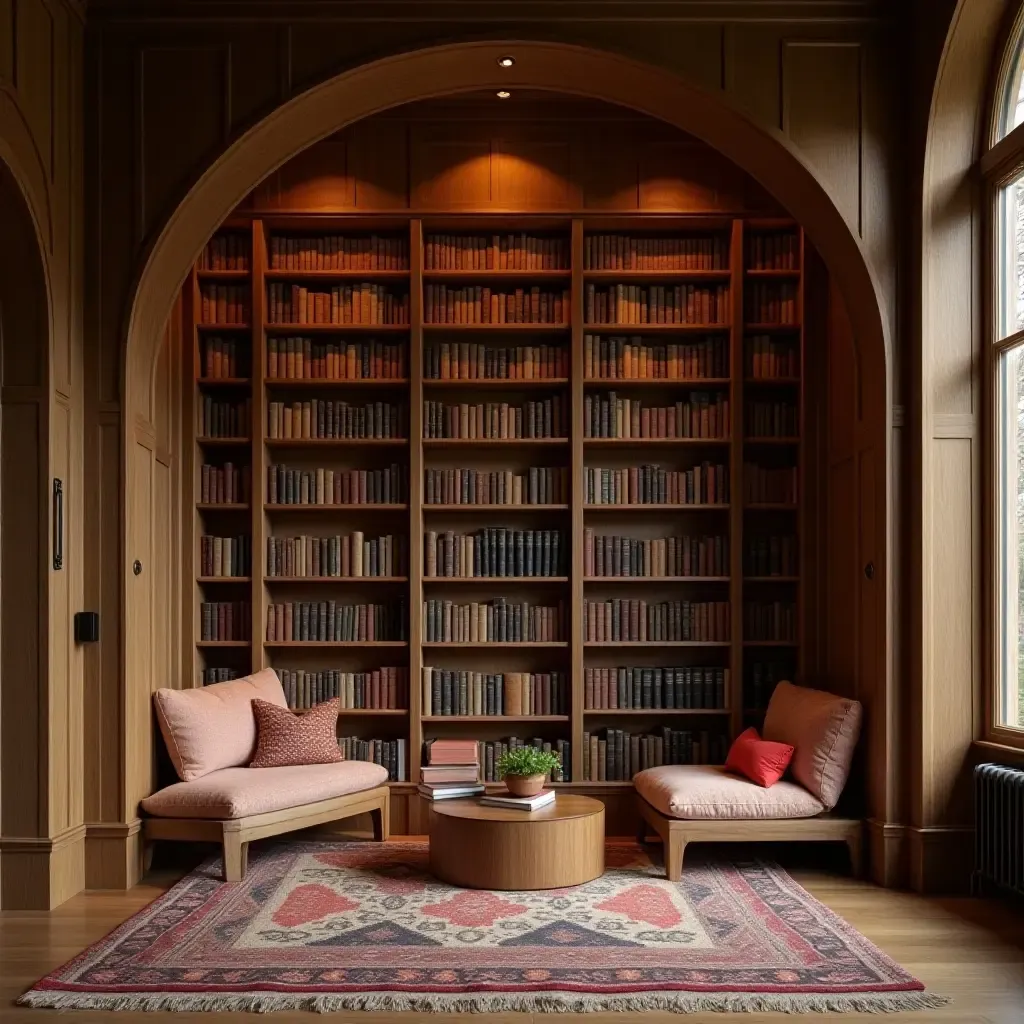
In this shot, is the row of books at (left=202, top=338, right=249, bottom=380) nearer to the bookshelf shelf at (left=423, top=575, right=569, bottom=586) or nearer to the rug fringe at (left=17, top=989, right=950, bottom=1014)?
the bookshelf shelf at (left=423, top=575, right=569, bottom=586)

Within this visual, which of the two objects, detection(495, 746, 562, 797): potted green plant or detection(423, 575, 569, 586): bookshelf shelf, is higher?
detection(423, 575, 569, 586): bookshelf shelf

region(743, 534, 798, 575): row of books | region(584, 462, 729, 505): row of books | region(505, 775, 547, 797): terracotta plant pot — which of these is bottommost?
region(505, 775, 547, 797): terracotta plant pot

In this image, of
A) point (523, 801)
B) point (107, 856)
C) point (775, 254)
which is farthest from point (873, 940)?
point (775, 254)

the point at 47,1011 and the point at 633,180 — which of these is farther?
the point at 633,180

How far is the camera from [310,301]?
692cm

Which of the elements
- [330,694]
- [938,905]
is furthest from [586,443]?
[938,905]

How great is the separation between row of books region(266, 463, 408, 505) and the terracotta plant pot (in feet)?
6.30

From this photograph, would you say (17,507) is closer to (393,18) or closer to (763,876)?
(393,18)

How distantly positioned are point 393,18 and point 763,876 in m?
4.35

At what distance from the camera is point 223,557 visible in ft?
22.6

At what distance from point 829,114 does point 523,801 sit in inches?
138

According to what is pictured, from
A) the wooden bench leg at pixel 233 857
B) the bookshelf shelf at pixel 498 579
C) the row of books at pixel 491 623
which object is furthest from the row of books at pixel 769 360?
the wooden bench leg at pixel 233 857

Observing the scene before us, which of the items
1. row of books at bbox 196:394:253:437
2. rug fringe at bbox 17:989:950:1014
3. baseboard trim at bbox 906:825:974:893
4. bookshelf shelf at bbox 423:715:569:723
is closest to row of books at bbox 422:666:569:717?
bookshelf shelf at bbox 423:715:569:723

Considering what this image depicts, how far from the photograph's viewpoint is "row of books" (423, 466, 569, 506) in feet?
22.7
